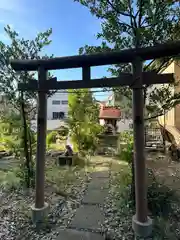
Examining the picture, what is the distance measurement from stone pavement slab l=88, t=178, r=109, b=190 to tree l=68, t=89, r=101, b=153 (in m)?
3.00

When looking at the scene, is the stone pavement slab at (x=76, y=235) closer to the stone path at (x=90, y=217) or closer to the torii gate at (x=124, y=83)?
the stone path at (x=90, y=217)

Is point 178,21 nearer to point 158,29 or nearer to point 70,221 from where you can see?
point 158,29

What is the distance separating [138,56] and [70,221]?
2756 millimetres

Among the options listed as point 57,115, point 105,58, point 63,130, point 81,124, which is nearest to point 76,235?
point 105,58

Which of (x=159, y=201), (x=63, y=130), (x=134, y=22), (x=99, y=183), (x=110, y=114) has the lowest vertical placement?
(x=99, y=183)

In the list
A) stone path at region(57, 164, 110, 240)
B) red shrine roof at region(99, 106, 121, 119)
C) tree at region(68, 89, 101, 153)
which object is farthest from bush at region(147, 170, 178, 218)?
red shrine roof at region(99, 106, 121, 119)

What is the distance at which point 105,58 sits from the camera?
3156 mm

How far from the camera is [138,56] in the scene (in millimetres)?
3025

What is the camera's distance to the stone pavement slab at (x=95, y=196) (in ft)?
13.8

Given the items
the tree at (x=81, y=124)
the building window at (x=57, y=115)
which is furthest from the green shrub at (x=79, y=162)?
the building window at (x=57, y=115)

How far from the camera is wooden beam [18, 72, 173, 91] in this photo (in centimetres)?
298

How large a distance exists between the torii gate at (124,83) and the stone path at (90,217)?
21.6 inches

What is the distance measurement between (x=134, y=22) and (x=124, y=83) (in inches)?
48.5

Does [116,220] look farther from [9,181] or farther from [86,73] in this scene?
[9,181]
